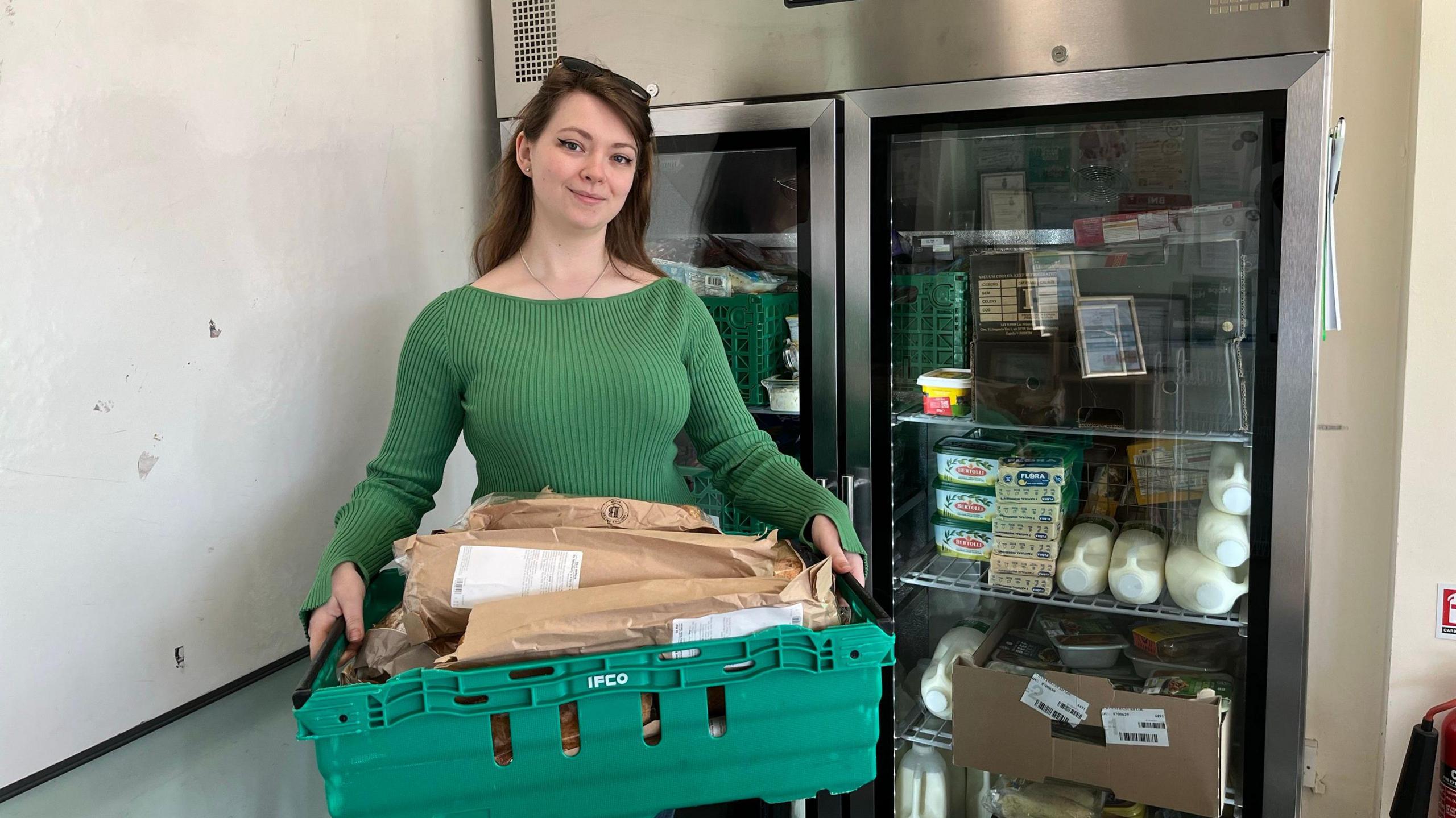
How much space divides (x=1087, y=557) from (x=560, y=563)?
129cm

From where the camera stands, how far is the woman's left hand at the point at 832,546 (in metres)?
1.33

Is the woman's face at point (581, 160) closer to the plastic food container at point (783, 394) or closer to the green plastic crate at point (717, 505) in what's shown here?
the plastic food container at point (783, 394)

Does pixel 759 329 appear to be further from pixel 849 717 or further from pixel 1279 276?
pixel 849 717

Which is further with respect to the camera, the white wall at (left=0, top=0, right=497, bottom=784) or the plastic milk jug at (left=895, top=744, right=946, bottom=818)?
the plastic milk jug at (left=895, top=744, right=946, bottom=818)

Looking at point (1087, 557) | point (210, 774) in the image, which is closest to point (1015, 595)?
point (1087, 557)

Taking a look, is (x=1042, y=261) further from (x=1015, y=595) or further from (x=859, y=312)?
(x=1015, y=595)

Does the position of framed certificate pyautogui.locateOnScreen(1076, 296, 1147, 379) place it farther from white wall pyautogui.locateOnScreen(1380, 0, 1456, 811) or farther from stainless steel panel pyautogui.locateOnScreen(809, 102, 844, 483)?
white wall pyautogui.locateOnScreen(1380, 0, 1456, 811)

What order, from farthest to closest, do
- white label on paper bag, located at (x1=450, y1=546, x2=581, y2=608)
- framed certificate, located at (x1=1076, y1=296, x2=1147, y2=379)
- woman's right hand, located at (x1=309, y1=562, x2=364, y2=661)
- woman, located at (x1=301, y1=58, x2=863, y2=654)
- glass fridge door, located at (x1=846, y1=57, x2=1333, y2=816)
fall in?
framed certificate, located at (x1=1076, y1=296, x2=1147, y2=379), glass fridge door, located at (x1=846, y1=57, x2=1333, y2=816), woman, located at (x1=301, y1=58, x2=863, y2=654), woman's right hand, located at (x1=309, y1=562, x2=364, y2=661), white label on paper bag, located at (x1=450, y1=546, x2=581, y2=608)

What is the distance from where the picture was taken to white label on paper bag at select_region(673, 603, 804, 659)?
1.04m

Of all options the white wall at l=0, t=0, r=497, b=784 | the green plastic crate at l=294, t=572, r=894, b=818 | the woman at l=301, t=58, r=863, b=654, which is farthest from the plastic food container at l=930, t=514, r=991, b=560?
the white wall at l=0, t=0, r=497, b=784

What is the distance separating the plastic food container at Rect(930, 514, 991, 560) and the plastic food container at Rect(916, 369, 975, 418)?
248 mm

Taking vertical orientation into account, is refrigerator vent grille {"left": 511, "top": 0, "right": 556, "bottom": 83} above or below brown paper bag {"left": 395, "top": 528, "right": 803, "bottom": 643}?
above

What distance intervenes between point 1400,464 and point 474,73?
83.8 inches

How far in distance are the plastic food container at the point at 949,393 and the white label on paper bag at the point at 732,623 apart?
1.06 metres
